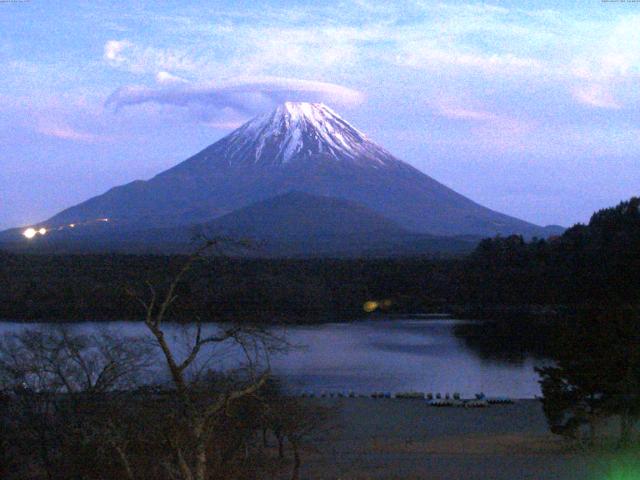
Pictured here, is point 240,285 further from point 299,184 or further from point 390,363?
point 299,184

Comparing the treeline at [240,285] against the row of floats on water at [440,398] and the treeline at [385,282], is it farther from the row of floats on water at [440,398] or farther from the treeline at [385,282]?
the row of floats on water at [440,398]

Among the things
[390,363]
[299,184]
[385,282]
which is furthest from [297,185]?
[390,363]

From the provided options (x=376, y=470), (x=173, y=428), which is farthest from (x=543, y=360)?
(x=173, y=428)

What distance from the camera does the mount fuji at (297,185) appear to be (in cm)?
10869

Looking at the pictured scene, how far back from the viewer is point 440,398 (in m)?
20.8

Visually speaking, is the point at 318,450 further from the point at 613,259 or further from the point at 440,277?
the point at 440,277

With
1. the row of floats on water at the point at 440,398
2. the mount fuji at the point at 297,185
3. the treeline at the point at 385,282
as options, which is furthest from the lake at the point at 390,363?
the mount fuji at the point at 297,185

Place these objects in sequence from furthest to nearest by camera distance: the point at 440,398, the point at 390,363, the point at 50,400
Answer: the point at 390,363 → the point at 440,398 → the point at 50,400

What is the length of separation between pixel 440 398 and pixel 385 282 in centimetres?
3018

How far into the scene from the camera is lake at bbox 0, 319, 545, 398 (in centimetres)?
2283

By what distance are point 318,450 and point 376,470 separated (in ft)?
6.03

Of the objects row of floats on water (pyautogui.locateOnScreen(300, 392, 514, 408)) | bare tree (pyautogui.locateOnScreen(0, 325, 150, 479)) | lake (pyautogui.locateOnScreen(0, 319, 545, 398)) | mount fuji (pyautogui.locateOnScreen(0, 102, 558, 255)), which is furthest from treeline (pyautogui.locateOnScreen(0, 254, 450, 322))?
mount fuji (pyautogui.locateOnScreen(0, 102, 558, 255))

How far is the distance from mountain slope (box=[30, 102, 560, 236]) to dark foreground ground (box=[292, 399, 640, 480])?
8735cm

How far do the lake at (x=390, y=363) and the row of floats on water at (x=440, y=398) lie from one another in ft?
2.42
